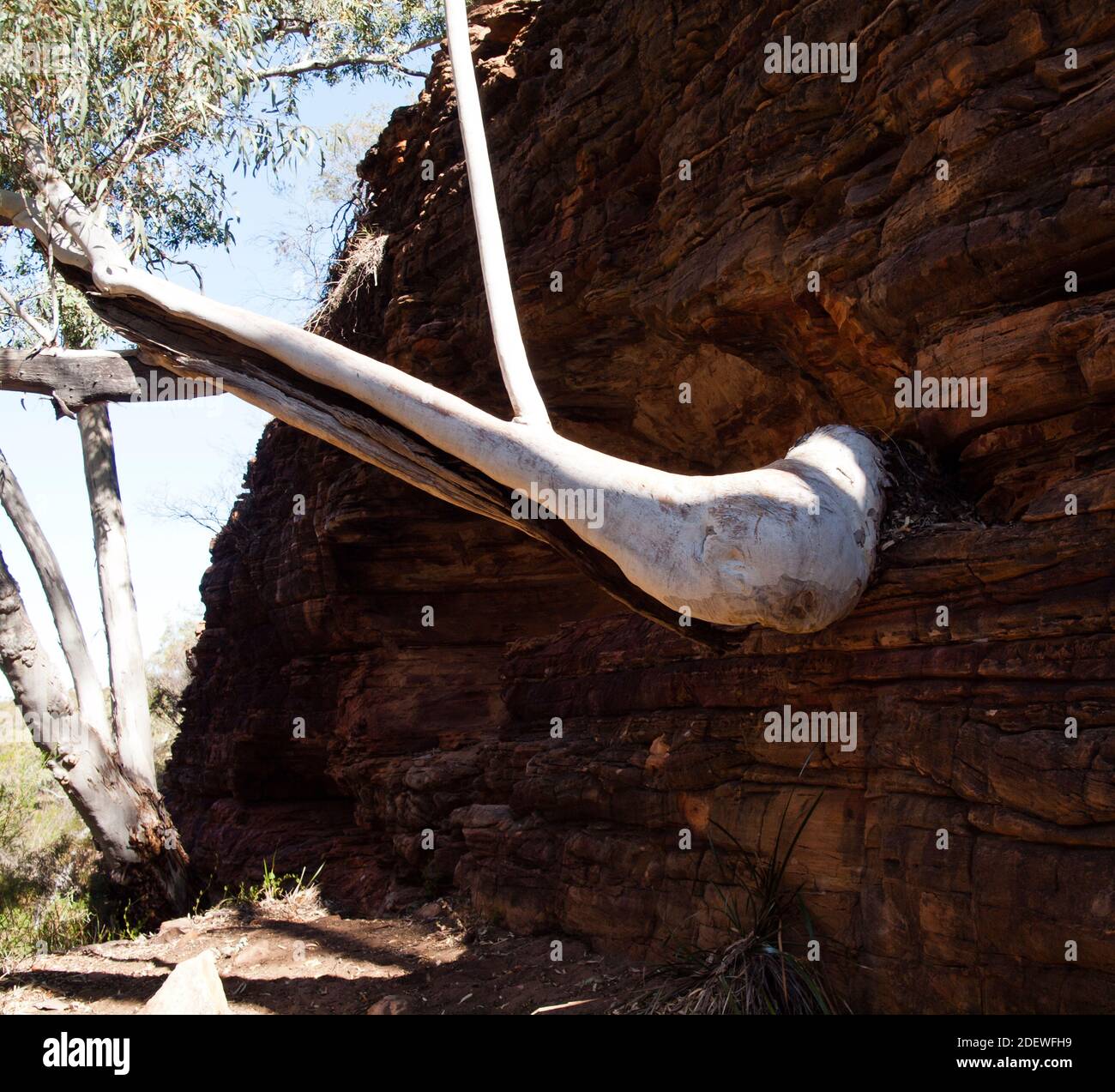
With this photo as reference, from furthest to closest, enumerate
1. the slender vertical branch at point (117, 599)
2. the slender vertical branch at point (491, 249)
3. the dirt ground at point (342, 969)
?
the slender vertical branch at point (117, 599) → the slender vertical branch at point (491, 249) → the dirt ground at point (342, 969)

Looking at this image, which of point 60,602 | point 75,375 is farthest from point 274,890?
point 75,375

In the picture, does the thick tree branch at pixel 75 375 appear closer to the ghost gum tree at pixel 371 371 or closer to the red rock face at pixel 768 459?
the ghost gum tree at pixel 371 371

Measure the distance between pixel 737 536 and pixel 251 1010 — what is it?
3997 millimetres

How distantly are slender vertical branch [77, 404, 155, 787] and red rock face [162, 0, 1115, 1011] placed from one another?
224 centimetres

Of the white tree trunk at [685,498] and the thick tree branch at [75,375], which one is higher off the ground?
the thick tree branch at [75,375]

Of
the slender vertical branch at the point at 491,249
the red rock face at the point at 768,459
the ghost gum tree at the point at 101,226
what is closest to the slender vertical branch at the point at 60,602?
the ghost gum tree at the point at 101,226

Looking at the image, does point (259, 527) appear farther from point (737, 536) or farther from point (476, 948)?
point (737, 536)

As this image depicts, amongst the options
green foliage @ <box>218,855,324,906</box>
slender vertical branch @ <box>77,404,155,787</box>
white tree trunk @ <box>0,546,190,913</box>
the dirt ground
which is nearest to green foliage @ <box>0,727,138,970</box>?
white tree trunk @ <box>0,546,190,913</box>

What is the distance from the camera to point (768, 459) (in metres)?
8.70

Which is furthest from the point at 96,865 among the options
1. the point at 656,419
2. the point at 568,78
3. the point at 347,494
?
the point at 568,78

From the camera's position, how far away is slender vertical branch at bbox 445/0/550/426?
20.1ft

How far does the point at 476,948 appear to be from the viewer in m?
7.18

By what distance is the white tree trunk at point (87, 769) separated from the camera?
9398 millimetres

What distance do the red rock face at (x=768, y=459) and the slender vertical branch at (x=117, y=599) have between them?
2.24 m
